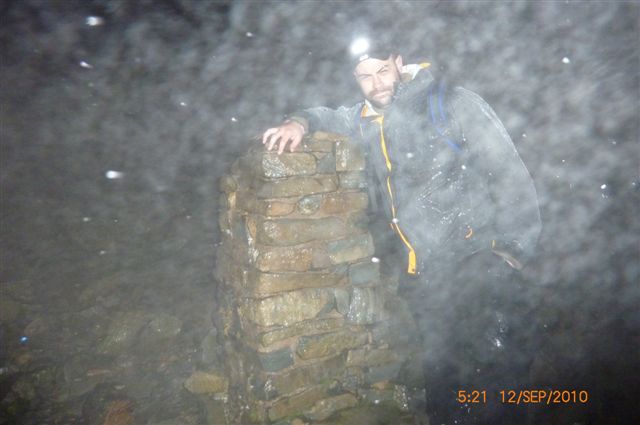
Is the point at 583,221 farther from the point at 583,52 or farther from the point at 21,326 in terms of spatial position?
the point at 21,326

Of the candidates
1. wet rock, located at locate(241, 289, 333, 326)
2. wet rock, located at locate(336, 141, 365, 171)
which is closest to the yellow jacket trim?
wet rock, located at locate(336, 141, 365, 171)

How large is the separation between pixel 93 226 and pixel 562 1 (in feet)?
16.1

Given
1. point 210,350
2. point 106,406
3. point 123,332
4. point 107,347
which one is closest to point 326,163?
point 210,350

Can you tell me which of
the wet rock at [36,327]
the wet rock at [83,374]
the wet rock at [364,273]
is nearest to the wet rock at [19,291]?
the wet rock at [36,327]

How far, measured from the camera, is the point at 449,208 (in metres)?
2.33

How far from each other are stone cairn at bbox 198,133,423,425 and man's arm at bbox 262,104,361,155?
0.25 ft

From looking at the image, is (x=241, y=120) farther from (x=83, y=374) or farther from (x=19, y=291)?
(x=83, y=374)

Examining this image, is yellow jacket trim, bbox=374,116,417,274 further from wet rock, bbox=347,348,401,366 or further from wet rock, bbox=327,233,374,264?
wet rock, bbox=347,348,401,366

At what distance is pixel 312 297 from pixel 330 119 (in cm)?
137

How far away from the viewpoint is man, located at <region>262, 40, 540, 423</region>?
7.29ft

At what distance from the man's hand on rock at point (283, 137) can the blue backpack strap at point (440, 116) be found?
894mm

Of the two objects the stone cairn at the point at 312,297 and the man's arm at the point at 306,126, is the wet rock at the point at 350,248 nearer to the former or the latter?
the stone cairn at the point at 312,297

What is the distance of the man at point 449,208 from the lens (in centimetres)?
222

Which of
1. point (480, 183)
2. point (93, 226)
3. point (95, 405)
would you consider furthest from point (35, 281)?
point (480, 183)
